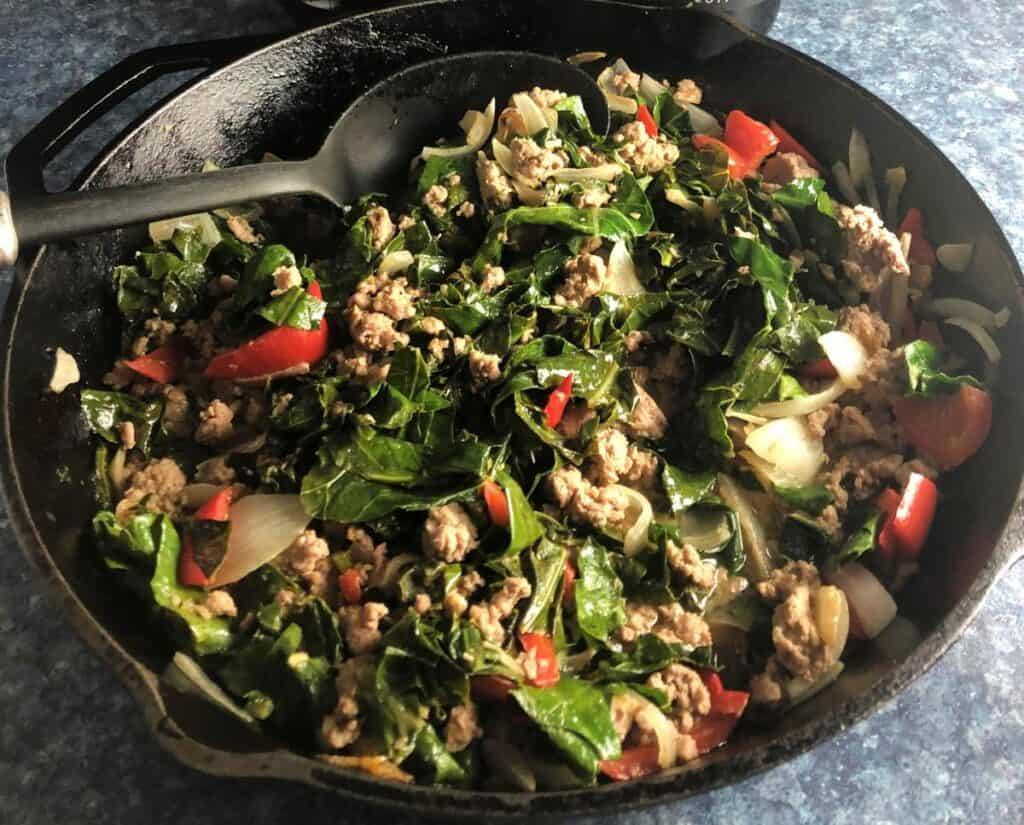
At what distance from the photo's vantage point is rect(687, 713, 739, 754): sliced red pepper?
1.71m

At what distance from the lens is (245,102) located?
232 centimetres

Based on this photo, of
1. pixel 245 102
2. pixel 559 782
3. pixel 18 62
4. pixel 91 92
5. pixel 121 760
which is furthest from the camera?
pixel 18 62

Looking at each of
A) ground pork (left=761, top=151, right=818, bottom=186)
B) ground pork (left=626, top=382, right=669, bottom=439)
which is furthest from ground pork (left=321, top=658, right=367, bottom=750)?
ground pork (left=761, top=151, right=818, bottom=186)

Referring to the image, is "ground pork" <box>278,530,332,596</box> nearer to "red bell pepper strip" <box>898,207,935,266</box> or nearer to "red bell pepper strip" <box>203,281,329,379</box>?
"red bell pepper strip" <box>203,281,329,379</box>

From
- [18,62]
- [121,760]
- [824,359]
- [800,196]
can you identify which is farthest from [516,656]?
[18,62]

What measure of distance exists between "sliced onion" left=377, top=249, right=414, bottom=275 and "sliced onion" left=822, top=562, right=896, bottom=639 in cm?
119

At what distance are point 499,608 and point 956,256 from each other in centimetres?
139

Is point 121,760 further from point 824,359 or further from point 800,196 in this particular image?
point 800,196

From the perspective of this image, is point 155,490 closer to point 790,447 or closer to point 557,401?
point 557,401

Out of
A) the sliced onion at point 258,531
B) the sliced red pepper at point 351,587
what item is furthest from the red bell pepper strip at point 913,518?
the sliced onion at point 258,531

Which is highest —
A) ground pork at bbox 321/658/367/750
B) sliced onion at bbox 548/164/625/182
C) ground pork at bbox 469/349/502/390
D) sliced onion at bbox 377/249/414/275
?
sliced onion at bbox 548/164/625/182

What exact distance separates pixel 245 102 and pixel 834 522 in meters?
1.74

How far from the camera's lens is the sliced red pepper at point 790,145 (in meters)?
2.52

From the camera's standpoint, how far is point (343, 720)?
1.59 m
